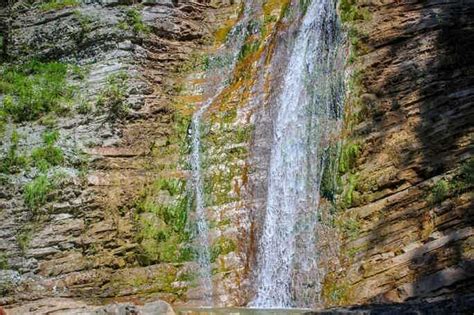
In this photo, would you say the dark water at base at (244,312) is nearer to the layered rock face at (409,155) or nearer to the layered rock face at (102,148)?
the layered rock face at (409,155)

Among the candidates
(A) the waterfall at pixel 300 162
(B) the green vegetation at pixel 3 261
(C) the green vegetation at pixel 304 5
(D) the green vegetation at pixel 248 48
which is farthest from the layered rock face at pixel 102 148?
(C) the green vegetation at pixel 304 5

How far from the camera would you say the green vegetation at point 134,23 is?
57.0 ft

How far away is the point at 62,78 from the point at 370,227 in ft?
31.7

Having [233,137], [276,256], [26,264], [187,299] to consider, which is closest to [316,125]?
[233,137]

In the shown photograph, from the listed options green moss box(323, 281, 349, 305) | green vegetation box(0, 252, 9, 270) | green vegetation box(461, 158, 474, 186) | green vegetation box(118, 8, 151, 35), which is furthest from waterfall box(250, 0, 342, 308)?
green vegetation box(0, 252, 9, 270)

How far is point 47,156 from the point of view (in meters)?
14.7

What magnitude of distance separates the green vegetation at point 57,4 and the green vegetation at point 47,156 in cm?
519

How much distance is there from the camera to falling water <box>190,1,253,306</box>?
13.0 metres

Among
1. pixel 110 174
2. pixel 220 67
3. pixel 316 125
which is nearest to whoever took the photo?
pixel 316 125

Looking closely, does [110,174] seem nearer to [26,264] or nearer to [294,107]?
[26,264]

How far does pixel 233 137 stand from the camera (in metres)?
14.6

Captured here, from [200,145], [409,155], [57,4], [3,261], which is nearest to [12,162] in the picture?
[3,261]

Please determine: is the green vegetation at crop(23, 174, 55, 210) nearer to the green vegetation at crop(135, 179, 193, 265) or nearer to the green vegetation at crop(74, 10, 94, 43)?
the green vegetation at crop(135, 179, 193, 265)

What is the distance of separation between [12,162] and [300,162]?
6832mm
